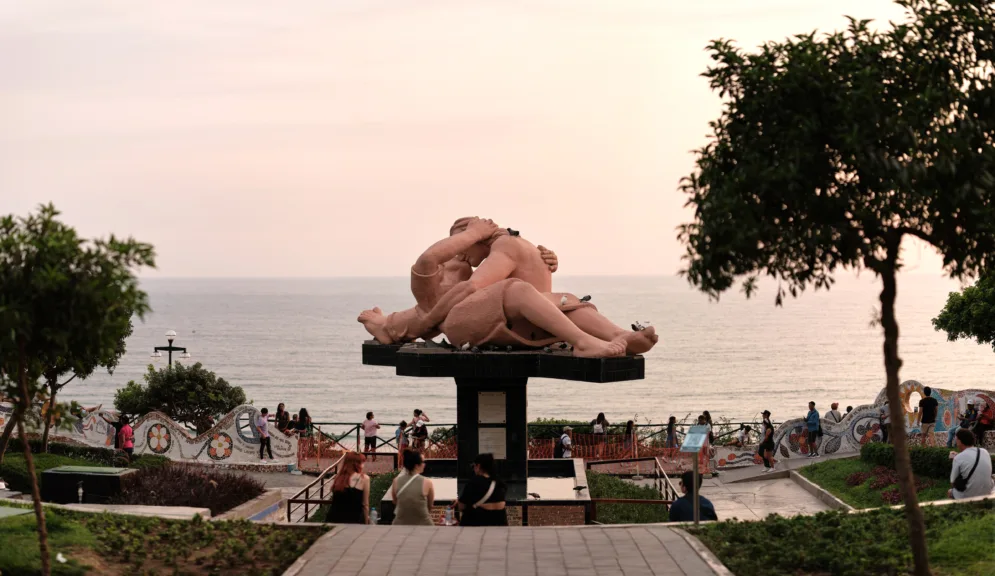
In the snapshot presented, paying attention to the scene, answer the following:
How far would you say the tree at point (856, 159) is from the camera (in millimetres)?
10609

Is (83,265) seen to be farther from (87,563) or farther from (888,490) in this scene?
(888,490)

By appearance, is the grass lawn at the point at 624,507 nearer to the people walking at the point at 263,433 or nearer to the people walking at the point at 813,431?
the people walking at the point at 813,431

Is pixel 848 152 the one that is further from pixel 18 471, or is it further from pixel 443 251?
pixel 18 471

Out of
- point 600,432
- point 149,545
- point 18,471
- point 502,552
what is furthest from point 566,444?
point 149,545

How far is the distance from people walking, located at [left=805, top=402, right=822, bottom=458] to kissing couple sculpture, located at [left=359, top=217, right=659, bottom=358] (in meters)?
9.72

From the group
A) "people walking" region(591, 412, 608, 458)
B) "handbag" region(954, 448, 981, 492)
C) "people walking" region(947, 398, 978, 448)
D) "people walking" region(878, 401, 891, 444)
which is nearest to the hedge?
"people walking" region(947, 398, 978, 448)

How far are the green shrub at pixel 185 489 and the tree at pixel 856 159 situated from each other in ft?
33.7

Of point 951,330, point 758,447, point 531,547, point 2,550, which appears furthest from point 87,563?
point 951,330

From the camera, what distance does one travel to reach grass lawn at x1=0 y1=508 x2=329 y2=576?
12.3m

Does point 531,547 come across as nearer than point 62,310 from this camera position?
No

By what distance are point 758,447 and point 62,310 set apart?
2278 centimetres

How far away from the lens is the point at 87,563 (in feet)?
40.5

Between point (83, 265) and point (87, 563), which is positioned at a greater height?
point (83, 265)

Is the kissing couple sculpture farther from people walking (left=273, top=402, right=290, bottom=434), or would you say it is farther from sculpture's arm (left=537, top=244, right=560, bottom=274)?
people walking (left=273, top=402, right=290, bottom=434)
